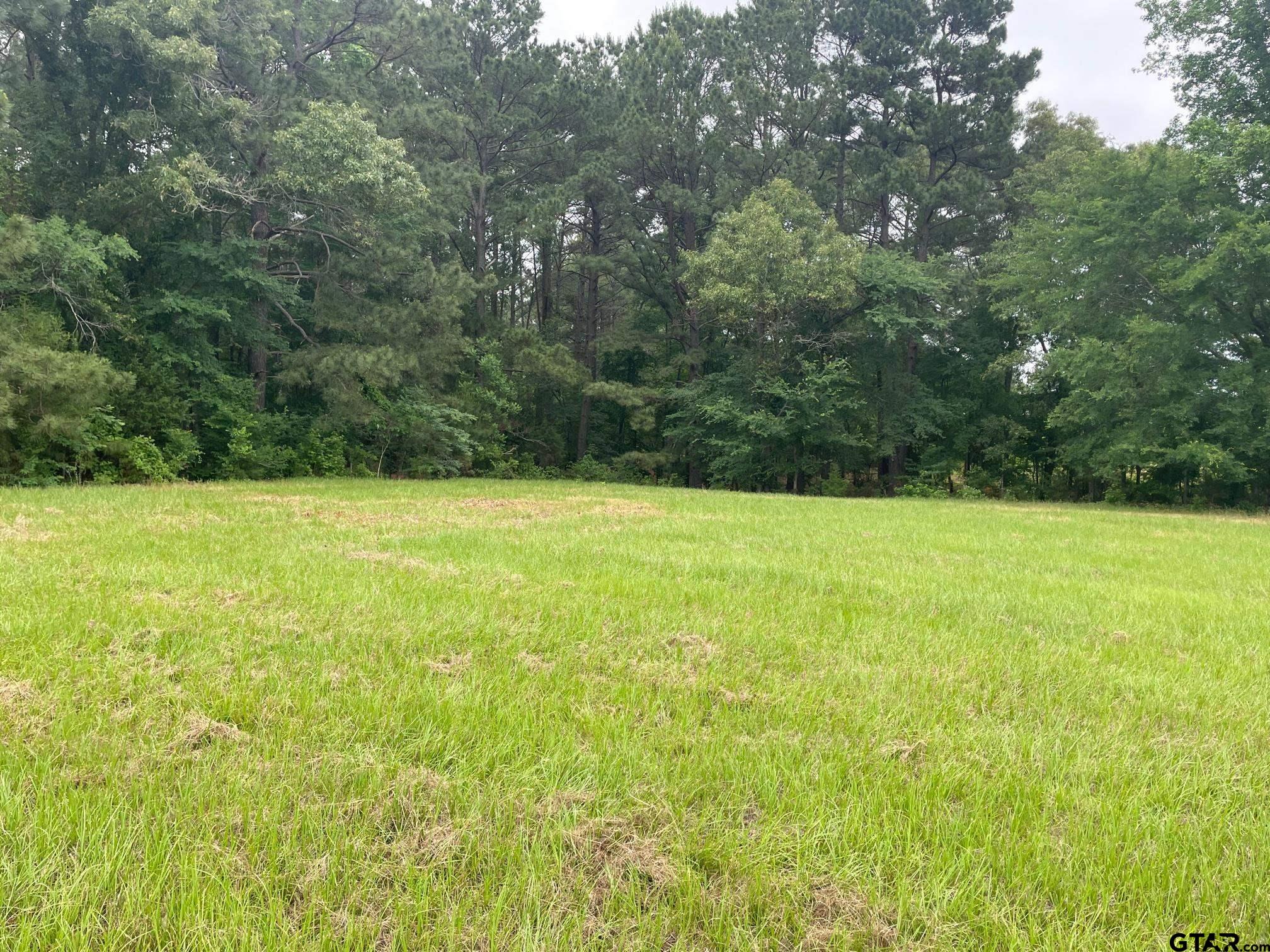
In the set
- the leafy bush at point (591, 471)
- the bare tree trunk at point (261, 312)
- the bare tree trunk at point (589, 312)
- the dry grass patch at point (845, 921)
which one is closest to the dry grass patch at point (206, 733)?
the dry grass patch at point (845, 921)

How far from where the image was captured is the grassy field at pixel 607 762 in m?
1.59

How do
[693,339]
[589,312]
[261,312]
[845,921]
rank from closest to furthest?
1. [845,921]
2. [261,312]
3. [693,339]
4. [589,312]

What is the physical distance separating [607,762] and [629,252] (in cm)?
2757

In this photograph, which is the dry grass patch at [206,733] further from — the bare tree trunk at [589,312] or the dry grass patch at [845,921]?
the bare tree trunk at [589,312]

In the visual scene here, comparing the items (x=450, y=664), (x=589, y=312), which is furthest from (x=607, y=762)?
(x=589, y=312)

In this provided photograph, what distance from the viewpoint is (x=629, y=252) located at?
27.6 metres

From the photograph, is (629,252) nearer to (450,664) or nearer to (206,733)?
(450,664)

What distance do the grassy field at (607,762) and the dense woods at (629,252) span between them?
12767mm

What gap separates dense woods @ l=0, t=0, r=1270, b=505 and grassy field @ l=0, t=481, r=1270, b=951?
41.9 feet

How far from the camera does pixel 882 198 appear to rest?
2888 cm

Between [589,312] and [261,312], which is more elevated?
[589,312]

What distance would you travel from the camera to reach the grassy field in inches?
62.6

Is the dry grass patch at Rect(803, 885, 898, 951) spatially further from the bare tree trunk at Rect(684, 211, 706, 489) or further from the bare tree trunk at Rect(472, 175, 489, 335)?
the bare tree trunk at Rect(684, 211, 706, 489)

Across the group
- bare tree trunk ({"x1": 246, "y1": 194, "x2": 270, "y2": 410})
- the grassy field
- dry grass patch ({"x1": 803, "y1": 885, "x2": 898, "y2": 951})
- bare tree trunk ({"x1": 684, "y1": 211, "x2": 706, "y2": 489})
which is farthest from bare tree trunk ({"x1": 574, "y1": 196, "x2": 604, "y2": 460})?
dry grass patch ({"x1": 803, "y1": 885, "x2": 898, "y2": 951})
